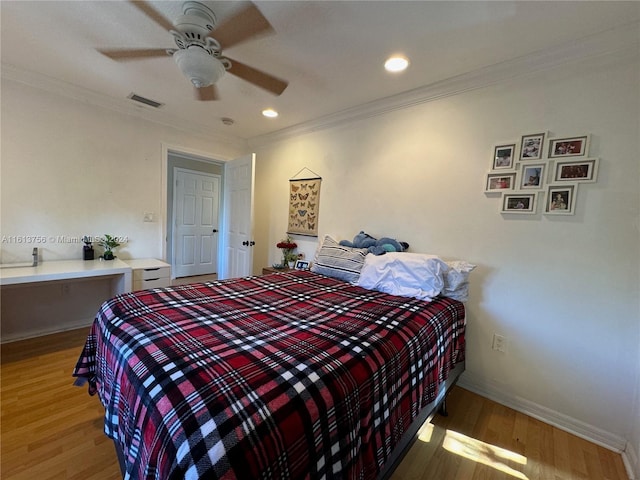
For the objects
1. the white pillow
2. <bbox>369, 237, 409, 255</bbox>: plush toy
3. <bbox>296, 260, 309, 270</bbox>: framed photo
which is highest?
<bbox>369, 237, 409, 255</bbox>: plush toy

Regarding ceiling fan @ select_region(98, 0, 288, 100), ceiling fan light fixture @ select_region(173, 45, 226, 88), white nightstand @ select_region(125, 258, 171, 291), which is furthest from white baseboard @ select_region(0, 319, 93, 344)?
ceiling fan light fixture @ select_region(173, 45, 226, 88)

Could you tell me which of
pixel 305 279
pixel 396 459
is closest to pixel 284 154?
pixel 305 279

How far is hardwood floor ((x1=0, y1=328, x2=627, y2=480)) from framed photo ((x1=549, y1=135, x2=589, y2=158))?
5.83 feet

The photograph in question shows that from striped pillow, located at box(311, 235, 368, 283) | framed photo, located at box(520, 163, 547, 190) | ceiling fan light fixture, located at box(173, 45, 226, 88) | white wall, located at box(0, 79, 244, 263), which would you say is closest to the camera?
ceiling fan light fixture, located at box(173, 45, 226, 88)

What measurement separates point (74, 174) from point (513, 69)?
155 inches

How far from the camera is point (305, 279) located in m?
2.32

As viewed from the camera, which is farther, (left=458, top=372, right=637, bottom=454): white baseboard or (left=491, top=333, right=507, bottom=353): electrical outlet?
(left=491, top=333, right=507, bottom=353): electrical outlet

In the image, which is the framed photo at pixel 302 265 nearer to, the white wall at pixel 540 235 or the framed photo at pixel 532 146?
the white wall at pixel 540 235

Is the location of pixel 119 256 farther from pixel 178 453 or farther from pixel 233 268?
pixel 178 453

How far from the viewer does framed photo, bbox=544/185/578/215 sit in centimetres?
170

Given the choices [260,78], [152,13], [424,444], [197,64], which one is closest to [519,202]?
[424,444]

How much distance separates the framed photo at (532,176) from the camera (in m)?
1.80

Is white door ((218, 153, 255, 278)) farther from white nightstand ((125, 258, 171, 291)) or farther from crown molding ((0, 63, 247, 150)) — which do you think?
white nightstand ((125, 258, 171, 291))

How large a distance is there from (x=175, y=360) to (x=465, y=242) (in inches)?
81.5
